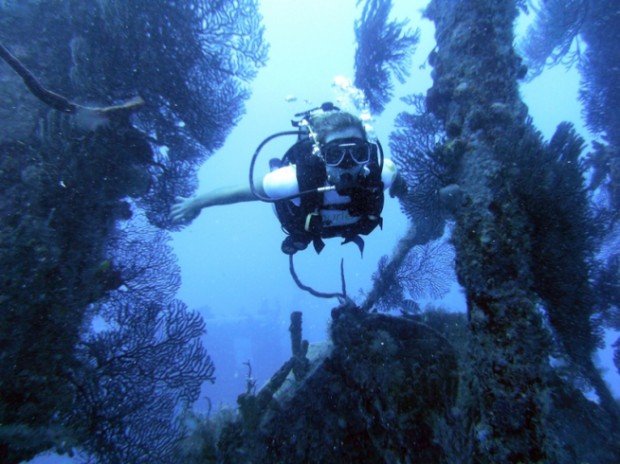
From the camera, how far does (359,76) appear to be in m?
8.35

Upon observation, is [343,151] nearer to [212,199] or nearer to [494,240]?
[212,199]

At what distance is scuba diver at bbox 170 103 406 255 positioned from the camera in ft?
13.0

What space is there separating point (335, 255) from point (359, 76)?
398ft

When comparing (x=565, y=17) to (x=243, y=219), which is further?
(x=243, y=219)

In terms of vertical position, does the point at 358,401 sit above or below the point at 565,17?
below

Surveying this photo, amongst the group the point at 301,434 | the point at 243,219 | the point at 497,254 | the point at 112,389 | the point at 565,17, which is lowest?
the point at 301,434

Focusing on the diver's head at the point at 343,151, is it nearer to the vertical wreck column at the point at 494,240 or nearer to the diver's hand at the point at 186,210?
the vertical wreck column at the point at 494,240

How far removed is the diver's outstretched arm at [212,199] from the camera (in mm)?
4176

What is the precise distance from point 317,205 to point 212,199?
1.25 metres

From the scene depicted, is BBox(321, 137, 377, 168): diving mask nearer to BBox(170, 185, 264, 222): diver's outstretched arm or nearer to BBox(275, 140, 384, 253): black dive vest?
BBox(275, 140, 384, 253): black dive vest

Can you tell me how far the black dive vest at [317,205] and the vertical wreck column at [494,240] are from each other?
96cm

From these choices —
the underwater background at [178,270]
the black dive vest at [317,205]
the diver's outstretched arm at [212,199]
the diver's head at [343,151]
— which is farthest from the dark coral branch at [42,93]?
the diver's head at [343,151]

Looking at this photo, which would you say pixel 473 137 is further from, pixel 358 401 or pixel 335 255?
pixel 335 255

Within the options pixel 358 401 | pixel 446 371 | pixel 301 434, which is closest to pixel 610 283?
pixel 446 371
